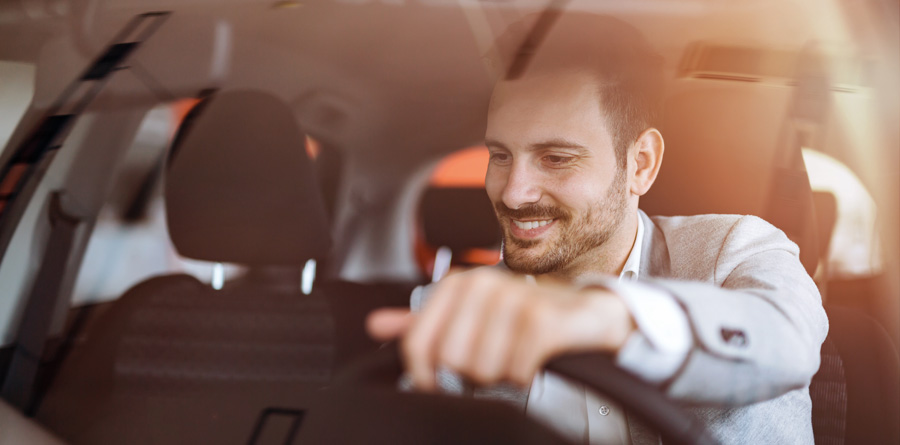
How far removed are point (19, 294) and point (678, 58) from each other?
1.29m

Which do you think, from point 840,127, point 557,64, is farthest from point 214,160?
point 840,127

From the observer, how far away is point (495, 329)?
0.50 meters

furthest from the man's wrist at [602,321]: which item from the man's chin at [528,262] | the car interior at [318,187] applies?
the man's chin at [528,262]

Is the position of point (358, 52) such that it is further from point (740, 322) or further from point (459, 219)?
point (740, 322)

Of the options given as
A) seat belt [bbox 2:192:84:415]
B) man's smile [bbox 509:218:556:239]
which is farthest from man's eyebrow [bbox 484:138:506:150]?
seat belt [bbox 2:192:84:415]

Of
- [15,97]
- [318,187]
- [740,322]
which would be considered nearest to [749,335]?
[740,322]

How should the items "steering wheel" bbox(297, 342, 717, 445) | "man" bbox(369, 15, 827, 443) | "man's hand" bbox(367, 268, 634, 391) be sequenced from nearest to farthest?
"man's hand" bbox(367, 268, 634, 391), "man" bbox(369, 15, 827, 443), "steering wheel" bbox(297, 342, 717, 445)

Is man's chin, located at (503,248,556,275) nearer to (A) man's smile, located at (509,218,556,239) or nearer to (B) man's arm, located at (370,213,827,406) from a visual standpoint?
(A) man's smile, located at (509,218,556,239)

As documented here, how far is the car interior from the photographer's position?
89 cm

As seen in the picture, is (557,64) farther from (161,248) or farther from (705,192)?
(161,248)

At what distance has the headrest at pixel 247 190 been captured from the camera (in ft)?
3.28

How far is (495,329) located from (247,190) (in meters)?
0.63

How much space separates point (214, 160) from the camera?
1.01 metres

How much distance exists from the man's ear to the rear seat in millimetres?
512
